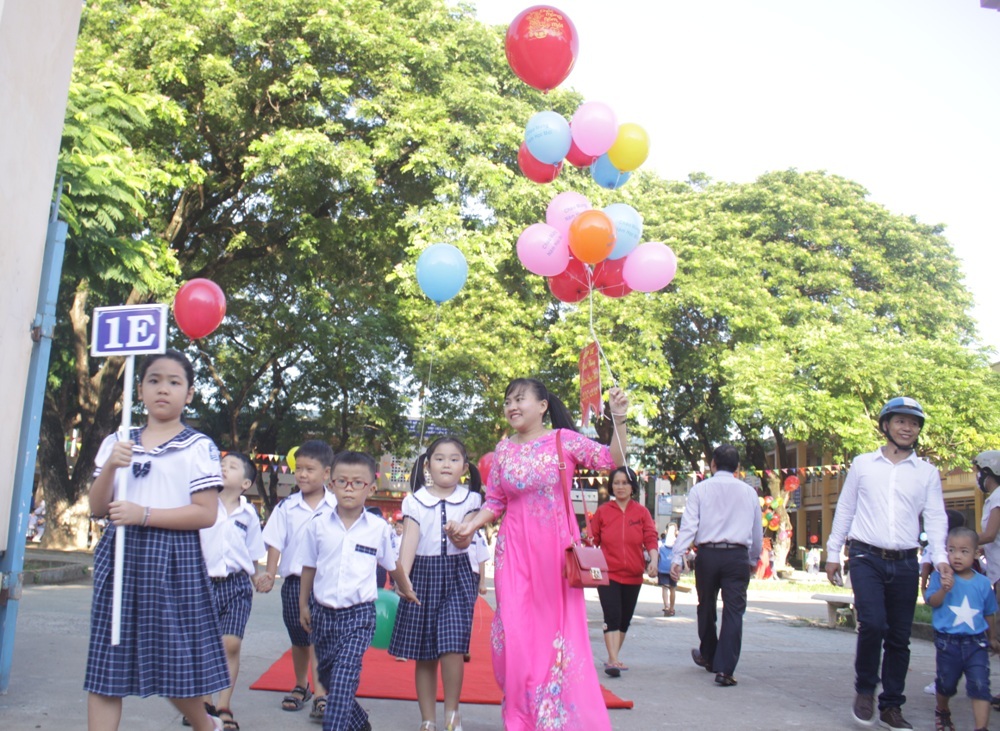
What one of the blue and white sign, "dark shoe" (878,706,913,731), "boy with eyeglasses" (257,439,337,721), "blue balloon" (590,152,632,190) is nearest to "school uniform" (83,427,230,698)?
the blue and white sign

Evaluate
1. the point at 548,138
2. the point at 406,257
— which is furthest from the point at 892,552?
the point at 406,257

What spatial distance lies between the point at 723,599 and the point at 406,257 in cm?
1234

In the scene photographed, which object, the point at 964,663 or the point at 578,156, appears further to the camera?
the point at 578,156

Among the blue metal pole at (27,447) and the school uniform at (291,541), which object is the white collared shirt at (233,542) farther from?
the blue metal pole at (27,447)

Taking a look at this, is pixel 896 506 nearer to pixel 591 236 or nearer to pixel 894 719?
pixel 894 719

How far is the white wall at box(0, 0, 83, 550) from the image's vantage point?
5.29 meters

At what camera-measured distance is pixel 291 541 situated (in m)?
6.09

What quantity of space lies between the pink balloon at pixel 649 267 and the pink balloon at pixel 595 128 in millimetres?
1083

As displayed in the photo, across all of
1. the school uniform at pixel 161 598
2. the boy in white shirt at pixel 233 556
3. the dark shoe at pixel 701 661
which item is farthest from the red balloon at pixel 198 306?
the school uniform at pixel 161 598

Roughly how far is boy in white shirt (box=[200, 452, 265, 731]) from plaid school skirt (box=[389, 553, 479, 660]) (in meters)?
0.95

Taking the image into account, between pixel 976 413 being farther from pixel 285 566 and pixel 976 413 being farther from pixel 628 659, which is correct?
pixel 285 566

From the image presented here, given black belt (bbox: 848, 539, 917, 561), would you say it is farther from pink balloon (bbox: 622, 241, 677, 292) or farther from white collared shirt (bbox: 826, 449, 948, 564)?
→ pink balloon (bbox: 622, 241, 677, 292)

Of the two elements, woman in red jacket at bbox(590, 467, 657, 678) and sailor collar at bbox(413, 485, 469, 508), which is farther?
woman in red jacket at bbox(590, 467, 657, 678)

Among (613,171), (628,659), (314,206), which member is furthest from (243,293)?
(628,659)
